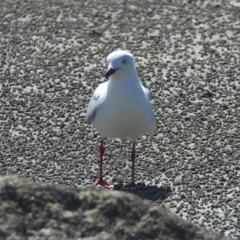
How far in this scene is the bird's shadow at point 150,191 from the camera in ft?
24.1

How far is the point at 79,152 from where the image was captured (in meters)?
8.23

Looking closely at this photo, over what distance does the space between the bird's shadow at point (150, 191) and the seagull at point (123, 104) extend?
0.53 meters

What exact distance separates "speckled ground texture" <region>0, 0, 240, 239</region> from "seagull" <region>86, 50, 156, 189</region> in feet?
2.10

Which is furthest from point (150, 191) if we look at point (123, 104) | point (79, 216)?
point (79, 216)

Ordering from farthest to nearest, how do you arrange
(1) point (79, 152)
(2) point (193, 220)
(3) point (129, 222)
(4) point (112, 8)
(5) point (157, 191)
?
(4) point (112, 8) < (1) point (79, 152) < (5) point (157, 191) < (2) point (193, 220) < (3) point (129, 222)

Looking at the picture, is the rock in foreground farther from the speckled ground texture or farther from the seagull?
the seagull

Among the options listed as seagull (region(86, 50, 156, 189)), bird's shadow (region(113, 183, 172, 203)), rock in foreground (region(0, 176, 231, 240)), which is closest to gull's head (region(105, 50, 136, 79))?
seagull (region(86, 50, 156, 189))

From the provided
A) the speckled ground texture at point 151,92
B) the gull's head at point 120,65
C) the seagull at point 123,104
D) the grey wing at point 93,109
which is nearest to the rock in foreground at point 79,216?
the speckled ground texture at point 151,92

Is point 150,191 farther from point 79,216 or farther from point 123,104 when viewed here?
point 79,216

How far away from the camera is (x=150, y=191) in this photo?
7.49 meters

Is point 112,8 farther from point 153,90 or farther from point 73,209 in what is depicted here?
point 73,209

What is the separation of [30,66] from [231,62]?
2701 mm

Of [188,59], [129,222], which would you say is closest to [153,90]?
[188,59]

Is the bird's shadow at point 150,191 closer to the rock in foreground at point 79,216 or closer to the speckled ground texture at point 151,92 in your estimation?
the speckled ground texture at point 151,92
